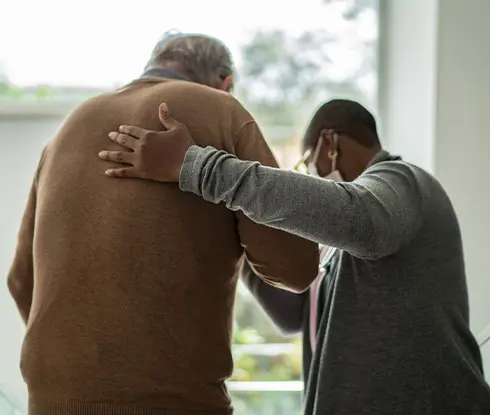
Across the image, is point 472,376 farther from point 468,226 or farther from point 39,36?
point 39,36

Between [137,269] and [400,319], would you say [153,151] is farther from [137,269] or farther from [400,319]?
[400,319]

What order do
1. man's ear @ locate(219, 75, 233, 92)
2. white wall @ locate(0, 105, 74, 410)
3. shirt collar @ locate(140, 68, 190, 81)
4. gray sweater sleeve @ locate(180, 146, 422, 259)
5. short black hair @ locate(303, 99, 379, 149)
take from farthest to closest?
white wall @ locate(0, 105, 74, 410) < short black hair @ locate(303, 99, 379, 149) < man's ear @ locate(219, 75, 233, 92) < shirt collar @ locate(140, 68, 190, 81) < gray sweater sleeve @ locate(180, 146, 422, 259)

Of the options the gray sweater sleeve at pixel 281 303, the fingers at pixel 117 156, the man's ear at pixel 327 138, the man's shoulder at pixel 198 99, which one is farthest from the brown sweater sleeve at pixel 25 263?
the man's ear at pixel 327 138

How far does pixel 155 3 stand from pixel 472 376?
60.0 inches

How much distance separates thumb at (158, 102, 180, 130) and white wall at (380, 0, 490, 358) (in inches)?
39.2

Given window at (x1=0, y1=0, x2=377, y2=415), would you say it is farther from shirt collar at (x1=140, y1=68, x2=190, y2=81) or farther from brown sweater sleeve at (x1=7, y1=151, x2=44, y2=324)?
shirt collar at (x1=140, y1=68, x2=190, y2=81)

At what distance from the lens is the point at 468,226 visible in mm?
2109

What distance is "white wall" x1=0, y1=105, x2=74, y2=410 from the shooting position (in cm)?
230

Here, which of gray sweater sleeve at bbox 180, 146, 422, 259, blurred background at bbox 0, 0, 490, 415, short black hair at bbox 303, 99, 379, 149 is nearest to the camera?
gray sweater sleeve at bbox 180, 146, 422, 259

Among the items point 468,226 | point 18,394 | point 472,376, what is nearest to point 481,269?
point 468,226

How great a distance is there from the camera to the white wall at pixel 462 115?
6.70 ft

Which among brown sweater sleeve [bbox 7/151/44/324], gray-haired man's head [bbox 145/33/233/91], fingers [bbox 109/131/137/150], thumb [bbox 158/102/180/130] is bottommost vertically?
brown sweater sleeve [bbox 7/151/44/324]

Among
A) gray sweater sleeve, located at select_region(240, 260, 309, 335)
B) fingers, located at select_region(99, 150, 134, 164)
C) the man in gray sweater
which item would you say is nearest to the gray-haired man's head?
fingers, located at select_region(99, 150, 134, 164)

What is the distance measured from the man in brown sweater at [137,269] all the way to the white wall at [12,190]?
96 cm
